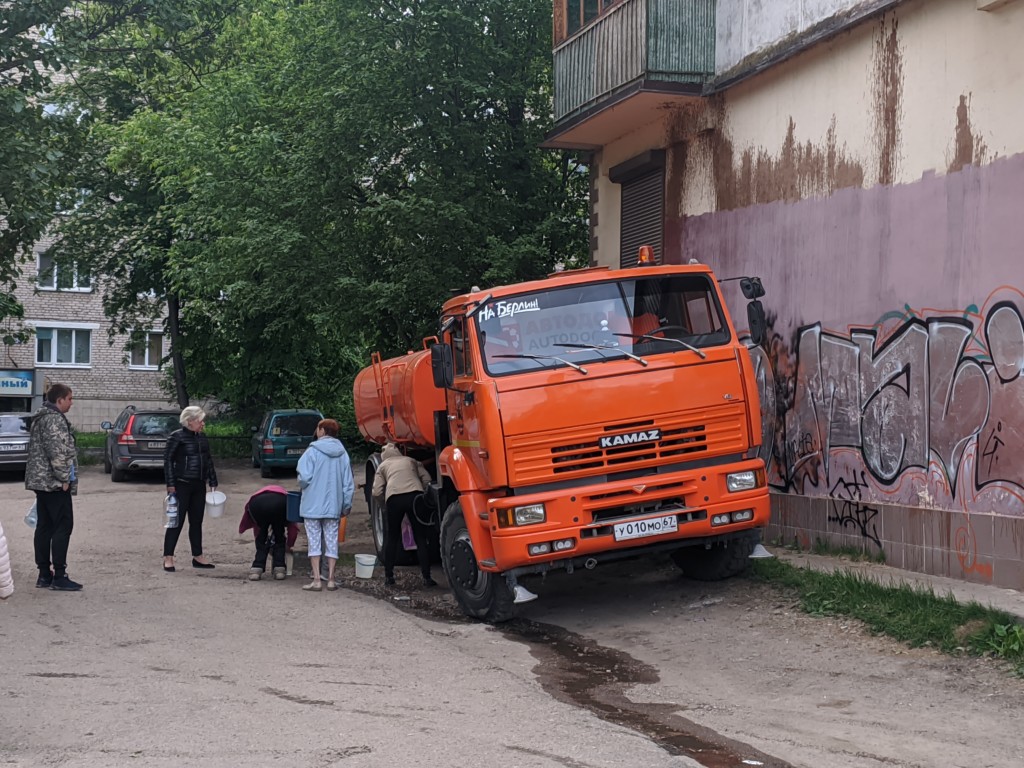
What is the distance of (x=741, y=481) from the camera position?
32.5ft

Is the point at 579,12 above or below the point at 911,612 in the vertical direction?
above

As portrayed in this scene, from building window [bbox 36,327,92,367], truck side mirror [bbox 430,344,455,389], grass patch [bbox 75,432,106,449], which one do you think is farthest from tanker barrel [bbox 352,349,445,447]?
building window [bbox 36,327,92,367]

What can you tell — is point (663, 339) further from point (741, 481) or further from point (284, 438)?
point (284, 438)

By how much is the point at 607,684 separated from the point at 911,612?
2406 mm

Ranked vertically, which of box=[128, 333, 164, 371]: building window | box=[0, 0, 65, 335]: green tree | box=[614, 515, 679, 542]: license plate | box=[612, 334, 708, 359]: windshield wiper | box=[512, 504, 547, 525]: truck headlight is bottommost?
box=[614, 515, 679, 542]: license plate

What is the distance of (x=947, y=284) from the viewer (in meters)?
10.8

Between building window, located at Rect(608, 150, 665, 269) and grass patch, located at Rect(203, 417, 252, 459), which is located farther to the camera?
grass patch, located at Rect(203, 417, 252, 459)

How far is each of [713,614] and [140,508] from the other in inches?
534

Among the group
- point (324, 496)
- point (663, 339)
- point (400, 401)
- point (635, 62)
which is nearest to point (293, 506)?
point (324, 496)

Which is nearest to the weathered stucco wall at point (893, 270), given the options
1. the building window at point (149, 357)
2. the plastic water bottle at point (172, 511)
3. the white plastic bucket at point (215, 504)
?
the white plastic bucket at point (215, 504)

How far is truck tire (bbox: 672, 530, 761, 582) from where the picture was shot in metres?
10.8

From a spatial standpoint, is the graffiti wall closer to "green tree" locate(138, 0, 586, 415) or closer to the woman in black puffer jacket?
"green tree" locate(138, 0, 586, 415)

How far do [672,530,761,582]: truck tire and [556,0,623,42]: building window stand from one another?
7844 millimetres

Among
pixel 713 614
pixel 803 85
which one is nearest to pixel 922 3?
pixel 803 85
